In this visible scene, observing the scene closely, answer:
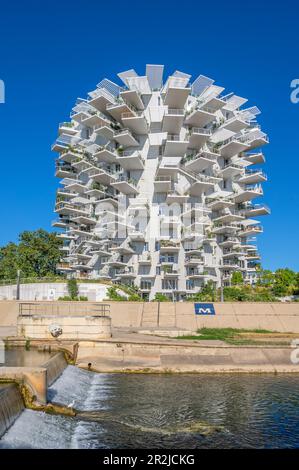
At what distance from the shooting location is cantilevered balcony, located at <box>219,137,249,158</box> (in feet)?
226

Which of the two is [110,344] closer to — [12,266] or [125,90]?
[125,90]

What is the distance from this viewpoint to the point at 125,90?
210ft

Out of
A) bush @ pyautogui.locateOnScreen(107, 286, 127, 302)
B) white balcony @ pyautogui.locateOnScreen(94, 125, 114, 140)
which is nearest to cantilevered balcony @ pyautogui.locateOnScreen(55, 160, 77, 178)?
white balcony @ pyautogui.locateOnScreen(94, 125, 114, 140)

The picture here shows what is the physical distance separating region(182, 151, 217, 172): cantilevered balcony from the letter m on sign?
2798 centimetres

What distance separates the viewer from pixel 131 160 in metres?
63.1

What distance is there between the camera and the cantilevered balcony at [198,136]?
63562 millimetres

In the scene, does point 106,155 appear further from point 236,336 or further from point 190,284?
point 236,336

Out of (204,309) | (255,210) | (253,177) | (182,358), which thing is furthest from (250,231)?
(182,358)

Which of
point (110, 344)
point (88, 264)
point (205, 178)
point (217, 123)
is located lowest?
point (110, 344)

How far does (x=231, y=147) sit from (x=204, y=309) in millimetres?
37486

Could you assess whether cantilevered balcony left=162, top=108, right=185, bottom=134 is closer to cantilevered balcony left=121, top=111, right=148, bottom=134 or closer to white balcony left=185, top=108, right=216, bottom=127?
white balcony left=185, top=108, right=216, bottom=127
